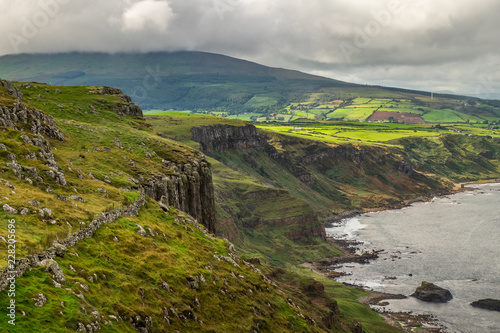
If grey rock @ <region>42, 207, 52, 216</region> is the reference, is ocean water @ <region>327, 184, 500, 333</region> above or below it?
below

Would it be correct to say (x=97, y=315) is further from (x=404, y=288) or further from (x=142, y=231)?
(x=404, y=288)

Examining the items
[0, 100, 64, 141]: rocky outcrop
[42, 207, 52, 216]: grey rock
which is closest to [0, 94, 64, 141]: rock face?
[0, 100, 64, 141]: rocky outcrop

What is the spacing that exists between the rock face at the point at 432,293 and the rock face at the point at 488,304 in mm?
7365

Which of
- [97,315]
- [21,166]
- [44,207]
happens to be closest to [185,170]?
[21,166]

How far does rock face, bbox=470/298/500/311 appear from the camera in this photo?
440 feet

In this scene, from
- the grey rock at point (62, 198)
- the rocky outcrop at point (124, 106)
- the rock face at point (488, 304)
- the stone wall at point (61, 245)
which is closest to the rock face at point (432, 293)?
the rock face at point (488, 304)

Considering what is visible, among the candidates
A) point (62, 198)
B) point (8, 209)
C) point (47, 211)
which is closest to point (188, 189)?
point (62, 198)

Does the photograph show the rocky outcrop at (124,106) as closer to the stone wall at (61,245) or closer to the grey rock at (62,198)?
the stone wall at (61,245)

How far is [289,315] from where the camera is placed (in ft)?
205

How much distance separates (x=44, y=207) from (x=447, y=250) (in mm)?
180378

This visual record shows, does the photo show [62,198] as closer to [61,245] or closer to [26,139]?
[61,245]

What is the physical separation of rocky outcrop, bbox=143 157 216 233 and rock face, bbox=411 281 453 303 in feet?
239

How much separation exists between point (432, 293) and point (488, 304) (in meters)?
14.1

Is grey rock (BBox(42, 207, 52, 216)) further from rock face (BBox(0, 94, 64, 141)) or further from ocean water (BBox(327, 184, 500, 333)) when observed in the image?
ocean water (BBox(327, 184, 500, 333))
